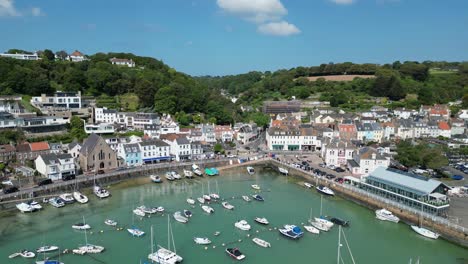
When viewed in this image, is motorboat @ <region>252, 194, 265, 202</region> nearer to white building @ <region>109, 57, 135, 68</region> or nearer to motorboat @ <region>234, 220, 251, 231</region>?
motorboat @ <region>234, 220, 251, 231</region>

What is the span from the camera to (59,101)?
46.8 metres

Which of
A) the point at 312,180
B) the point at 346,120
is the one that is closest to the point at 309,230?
the point at 312,180

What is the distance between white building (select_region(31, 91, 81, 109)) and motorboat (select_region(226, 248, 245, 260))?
117 feet

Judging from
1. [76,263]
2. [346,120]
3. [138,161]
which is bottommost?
[76,263]

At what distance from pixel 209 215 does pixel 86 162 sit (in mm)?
13877

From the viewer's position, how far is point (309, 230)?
22.8 meters

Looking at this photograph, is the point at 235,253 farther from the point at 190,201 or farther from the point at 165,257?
the point at 190,201

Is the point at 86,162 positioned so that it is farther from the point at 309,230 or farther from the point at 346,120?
the point at 346,120

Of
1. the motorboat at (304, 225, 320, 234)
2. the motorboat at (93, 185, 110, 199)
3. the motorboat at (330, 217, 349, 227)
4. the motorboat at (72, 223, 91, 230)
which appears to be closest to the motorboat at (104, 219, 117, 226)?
the motorboat at (72, 223, 91, 230)

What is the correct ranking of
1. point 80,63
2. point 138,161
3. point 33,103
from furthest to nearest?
point 80,63 < point 33,103 < point 138,161

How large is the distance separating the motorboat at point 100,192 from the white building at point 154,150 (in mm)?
8253

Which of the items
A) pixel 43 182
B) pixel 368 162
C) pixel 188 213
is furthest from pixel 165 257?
pixel 368 162

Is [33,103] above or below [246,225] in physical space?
above

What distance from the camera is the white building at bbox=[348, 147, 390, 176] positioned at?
32.6 m
